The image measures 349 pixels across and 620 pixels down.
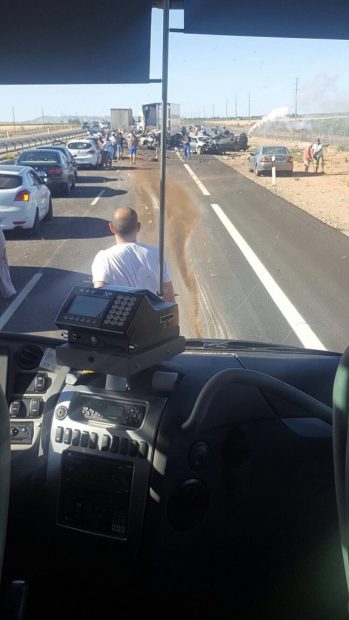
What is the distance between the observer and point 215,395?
2.89 metres

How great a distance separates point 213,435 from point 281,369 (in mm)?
836

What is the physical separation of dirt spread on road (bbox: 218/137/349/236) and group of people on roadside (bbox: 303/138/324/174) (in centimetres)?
6

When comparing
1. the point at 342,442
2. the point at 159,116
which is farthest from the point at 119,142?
the point at 342,442

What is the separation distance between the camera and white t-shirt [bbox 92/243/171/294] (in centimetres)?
464

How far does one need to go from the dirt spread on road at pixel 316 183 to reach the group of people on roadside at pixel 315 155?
6 cm

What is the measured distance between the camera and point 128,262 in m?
4.69

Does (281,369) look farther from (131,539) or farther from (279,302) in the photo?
(279,302)

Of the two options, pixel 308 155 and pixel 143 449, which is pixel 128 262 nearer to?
pixel 143 449

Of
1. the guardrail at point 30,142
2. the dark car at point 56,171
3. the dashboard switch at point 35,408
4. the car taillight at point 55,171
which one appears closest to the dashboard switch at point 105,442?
the dashboard switch at point 35,408

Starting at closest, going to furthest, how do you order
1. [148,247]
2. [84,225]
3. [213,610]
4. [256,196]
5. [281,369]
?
[213,610]
[281,369]
[148,247]
[84,225]
[256,196]

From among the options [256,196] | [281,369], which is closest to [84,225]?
[256,196]

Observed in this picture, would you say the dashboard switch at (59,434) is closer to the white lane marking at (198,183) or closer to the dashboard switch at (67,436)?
the dashboard switch at (67,436)

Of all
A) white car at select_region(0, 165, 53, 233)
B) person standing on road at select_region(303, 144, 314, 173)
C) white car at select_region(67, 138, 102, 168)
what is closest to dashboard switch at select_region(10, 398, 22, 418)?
person standing on road at select_region(303, 144, 314, 173)

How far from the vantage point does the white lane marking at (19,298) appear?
7.47m
